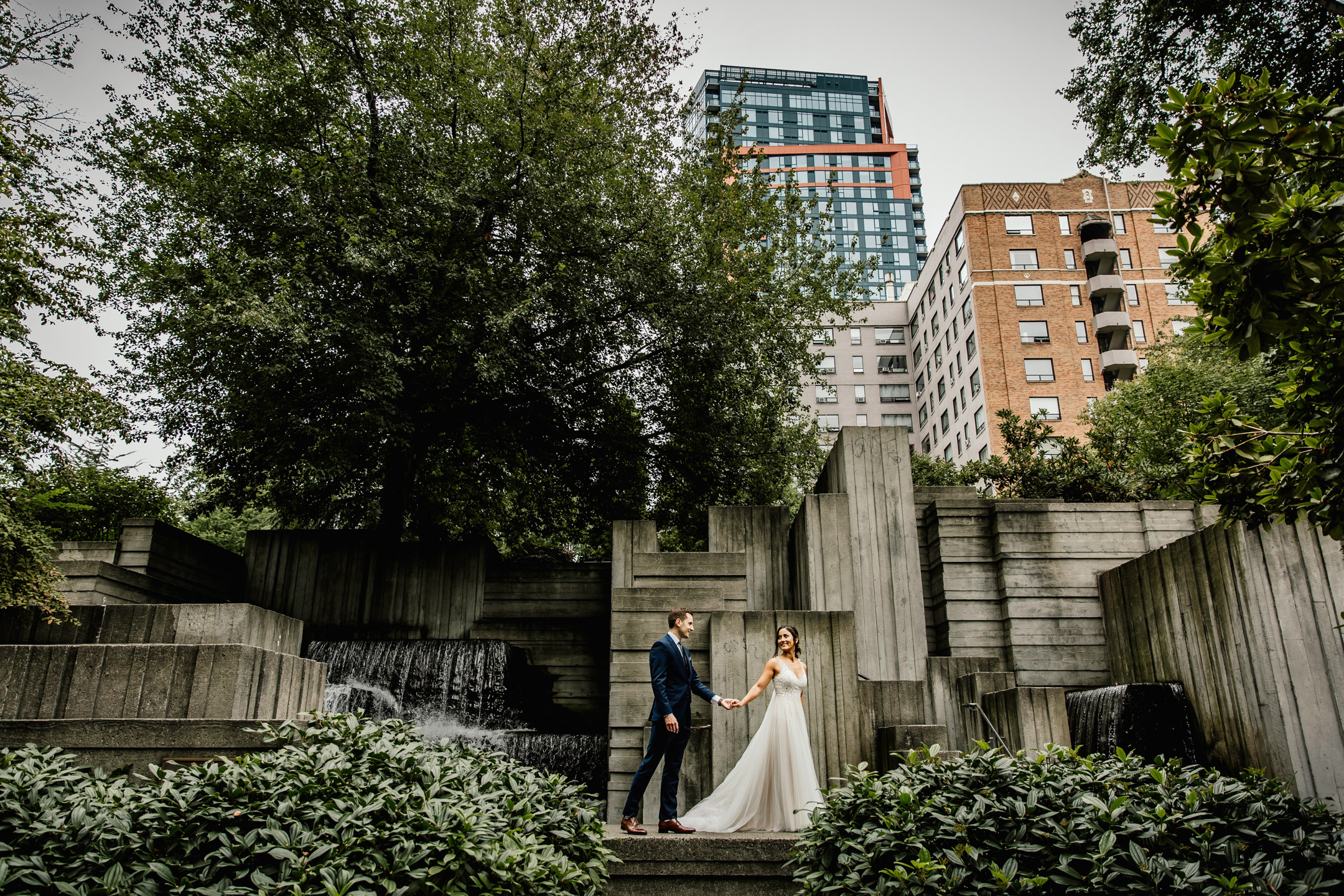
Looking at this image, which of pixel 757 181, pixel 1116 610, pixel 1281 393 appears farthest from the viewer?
pixel 757 181

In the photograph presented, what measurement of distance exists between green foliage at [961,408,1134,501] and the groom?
1250 centimetres

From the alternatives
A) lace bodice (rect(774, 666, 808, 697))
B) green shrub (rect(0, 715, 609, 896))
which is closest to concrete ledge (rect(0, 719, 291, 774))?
green shrub (rect(0, 715, 609, 896))

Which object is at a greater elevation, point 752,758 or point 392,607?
point 392,607

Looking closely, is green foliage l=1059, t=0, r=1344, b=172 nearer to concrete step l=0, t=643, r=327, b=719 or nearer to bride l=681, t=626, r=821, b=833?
bride l=681, t=626, r=821, b=833

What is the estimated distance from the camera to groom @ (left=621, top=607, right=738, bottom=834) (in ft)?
22.2

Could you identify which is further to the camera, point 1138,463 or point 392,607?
point 1138,463

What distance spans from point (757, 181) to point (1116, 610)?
411 inches

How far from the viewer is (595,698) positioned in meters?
13.7

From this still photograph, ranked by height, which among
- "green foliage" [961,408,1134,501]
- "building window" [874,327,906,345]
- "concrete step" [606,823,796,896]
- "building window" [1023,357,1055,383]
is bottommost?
"concrete step" [606,823,796,896]

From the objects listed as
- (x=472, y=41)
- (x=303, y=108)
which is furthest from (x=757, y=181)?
(x=303, y=108)

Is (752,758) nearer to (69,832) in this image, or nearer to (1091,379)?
(69,832)

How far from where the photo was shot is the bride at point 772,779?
7148mm

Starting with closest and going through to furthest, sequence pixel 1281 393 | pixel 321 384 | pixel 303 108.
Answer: pixel 1281 393
pixel 321 384
pixel 303 108

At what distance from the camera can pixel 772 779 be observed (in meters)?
7.29
